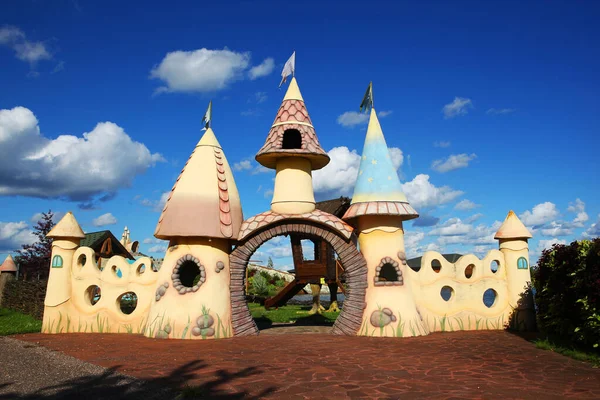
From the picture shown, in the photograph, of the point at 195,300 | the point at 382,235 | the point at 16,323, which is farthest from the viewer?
the point at 16,323

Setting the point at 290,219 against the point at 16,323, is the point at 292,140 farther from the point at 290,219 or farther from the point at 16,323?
the point at 16,323

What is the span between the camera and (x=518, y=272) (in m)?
12.2

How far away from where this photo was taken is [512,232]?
1230cm

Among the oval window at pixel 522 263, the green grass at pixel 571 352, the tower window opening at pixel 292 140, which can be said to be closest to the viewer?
the green grass at pixel 571 352

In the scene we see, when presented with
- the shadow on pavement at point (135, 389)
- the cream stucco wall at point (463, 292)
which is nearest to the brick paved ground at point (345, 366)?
the shadow on pavement at point (135, 389)

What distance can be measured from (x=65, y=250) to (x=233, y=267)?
15.8 feet

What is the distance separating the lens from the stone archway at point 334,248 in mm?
10906

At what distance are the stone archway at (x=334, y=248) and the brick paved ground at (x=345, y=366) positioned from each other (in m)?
0.50

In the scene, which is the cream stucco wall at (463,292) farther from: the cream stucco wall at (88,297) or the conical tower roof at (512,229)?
the cream stucco wall at (88,297)

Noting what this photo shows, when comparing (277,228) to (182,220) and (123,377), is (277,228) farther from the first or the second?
(123,377)

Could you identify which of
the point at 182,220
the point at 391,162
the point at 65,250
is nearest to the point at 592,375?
the point at 391,162

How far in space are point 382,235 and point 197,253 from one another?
4.78m

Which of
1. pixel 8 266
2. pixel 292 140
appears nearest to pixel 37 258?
pixel 8 266

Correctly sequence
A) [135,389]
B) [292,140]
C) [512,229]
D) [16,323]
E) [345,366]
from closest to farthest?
[135,389], [345,366], [512,229], [292,140], [16,323]
